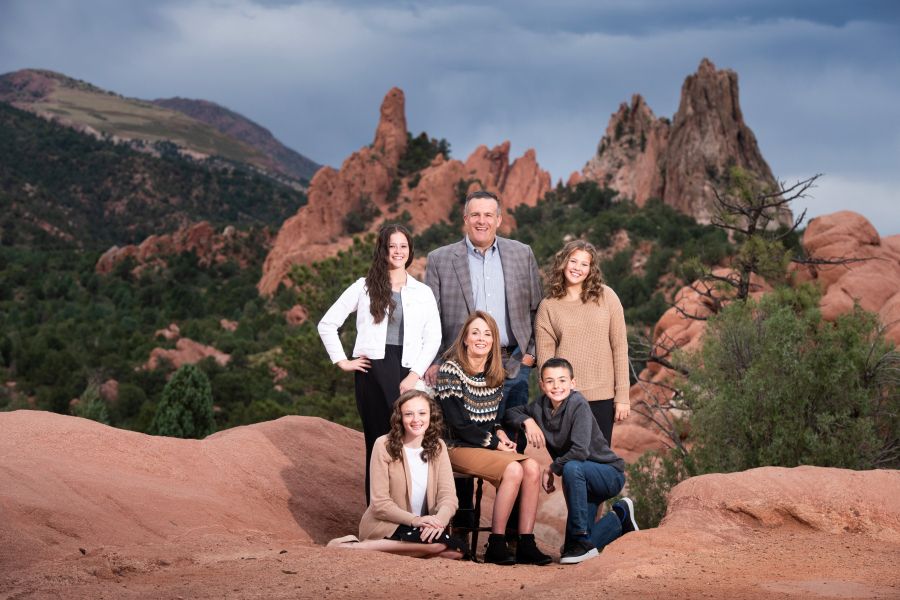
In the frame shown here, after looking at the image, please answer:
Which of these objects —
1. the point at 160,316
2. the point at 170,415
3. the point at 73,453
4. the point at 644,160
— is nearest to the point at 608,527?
the point at 73,453

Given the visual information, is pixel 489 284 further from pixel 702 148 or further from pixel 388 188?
pixel 388 188

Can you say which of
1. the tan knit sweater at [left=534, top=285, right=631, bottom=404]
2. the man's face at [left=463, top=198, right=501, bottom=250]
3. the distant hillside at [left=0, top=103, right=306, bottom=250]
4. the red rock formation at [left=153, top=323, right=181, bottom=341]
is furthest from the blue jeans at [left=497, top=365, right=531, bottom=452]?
the distant hillside at [left=0, top=103, right=306, bottom=250]

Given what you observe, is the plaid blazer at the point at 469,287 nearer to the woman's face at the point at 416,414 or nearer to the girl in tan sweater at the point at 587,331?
the girl in tan sweater at the point at 587,331

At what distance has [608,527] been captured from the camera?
22.7 feet

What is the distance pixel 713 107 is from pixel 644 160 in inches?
272

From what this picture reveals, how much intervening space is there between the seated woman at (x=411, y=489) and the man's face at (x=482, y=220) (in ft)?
4.58

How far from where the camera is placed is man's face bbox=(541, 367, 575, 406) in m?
6.83

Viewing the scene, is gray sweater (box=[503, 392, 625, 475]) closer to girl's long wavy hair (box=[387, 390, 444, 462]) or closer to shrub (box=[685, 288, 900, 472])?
girl's long wavy hair (box=[387, 390, 444, 462])

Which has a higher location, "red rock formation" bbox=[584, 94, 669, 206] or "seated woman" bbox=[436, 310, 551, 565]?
"red rock formation" bbox=[584, 94, 669, 206]

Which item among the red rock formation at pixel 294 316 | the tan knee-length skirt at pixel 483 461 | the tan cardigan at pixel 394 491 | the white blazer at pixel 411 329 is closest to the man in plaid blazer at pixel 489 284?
the white blazer at pixel 411 329

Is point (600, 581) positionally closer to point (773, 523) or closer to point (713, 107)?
point (773, 523)

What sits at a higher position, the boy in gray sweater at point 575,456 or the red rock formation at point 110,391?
the boy in gray sweater at point 575,456

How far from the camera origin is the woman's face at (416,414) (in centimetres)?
660

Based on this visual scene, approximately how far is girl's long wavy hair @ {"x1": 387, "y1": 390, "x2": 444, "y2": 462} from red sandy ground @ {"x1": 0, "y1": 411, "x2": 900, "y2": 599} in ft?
2.44
